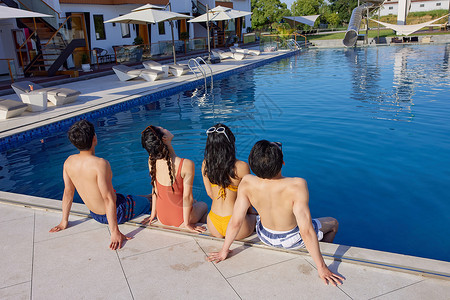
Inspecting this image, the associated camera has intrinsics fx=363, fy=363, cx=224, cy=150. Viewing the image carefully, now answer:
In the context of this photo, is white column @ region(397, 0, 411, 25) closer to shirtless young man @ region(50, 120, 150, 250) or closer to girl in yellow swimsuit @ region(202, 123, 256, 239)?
girl in yellow swimsuit @ region(202, 123, 256, 239)

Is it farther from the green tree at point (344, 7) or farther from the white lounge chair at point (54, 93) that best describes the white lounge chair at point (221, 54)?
the green tree at point (344, 7)

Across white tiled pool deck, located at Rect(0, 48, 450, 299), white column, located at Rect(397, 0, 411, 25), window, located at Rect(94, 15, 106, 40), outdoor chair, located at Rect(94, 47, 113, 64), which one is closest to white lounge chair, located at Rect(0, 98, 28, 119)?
white tiled pool deck, located at Rect(0, 48, 450, 299)

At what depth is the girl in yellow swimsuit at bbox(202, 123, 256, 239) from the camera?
295 centimetres

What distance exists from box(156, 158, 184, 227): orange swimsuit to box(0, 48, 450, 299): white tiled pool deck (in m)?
0.11

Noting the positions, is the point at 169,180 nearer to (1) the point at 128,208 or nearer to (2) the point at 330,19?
(1) the point at 128,208

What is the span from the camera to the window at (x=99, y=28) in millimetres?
19797

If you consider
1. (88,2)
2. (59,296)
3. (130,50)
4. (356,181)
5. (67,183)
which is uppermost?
(88,2)

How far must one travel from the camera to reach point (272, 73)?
17.1 m

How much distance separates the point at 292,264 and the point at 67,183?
2.26 m

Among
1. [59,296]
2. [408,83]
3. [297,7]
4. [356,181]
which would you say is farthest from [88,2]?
[297,7]

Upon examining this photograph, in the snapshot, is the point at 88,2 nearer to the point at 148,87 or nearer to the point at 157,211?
the point at 148,87

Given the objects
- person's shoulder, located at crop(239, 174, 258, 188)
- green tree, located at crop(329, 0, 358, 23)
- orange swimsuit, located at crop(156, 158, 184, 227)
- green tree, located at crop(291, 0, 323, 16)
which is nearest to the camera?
person's shoulder, located at crop(239, 174, 258, 188)

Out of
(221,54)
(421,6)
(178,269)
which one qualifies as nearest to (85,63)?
(221,54)

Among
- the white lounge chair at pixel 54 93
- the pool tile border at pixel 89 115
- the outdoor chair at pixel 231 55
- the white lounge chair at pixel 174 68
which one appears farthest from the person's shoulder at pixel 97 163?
the outdoor chair at pixel 231 55
